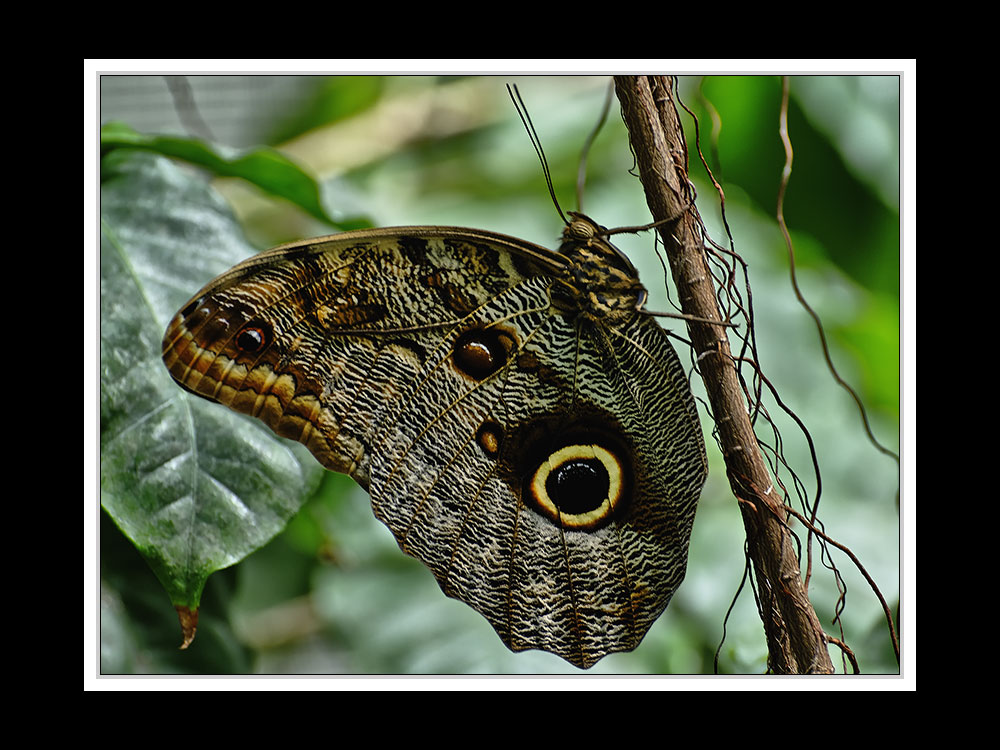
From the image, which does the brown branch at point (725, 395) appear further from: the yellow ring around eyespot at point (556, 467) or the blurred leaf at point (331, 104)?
the blurred leaf at point (331, 104)

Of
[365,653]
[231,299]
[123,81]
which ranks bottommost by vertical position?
[365,653]

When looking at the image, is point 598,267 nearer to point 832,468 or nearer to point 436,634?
point 436,634

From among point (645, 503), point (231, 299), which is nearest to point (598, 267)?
point (645, 503)

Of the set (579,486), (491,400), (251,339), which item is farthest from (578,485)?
(251,339)

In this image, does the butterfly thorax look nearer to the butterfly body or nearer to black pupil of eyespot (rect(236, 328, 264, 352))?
the butterfly body

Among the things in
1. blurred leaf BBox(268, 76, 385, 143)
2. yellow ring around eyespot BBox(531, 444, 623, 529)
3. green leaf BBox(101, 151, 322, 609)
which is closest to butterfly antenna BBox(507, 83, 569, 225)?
yellow ring around eyespot BBox(531, 444, 623, 529)

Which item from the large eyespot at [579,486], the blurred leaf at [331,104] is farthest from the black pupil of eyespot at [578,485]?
the blurred leaf at [331,104]
